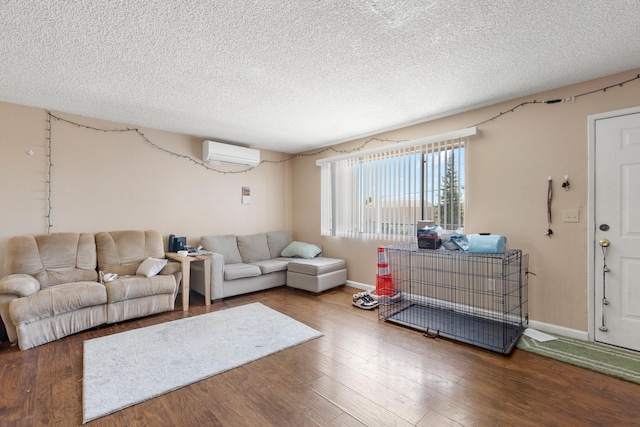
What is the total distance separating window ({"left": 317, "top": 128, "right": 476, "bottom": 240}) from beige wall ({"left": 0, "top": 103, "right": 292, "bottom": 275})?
4.96ft

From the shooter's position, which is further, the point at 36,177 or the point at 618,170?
the point at 36,177

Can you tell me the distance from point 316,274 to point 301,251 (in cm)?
80

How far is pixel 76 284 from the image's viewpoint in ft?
10.0

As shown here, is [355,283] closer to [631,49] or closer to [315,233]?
[315,233]

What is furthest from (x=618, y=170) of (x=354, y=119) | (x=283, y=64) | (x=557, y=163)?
(x=283, y=64)

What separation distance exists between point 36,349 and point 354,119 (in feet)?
13.6

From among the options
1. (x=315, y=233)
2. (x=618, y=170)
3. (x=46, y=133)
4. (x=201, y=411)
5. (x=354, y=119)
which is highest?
(x=354, y=119)

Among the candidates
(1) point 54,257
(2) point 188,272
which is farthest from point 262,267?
(1) point 54,257

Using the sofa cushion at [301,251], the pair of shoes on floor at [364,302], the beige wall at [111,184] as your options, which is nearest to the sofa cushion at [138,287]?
the beige wall at [111,184]

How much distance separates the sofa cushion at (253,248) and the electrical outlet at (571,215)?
13.5ft

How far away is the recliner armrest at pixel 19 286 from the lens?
2674 mm

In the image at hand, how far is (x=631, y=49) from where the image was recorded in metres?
2.24

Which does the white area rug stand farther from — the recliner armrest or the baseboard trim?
the baseboard trim

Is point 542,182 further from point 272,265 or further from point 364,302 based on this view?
point 272,265
